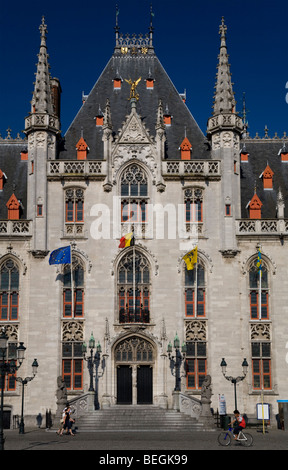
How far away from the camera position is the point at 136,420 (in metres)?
43.4

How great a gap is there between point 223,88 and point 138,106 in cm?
669

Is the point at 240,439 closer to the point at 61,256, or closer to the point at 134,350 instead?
the point at 134,350

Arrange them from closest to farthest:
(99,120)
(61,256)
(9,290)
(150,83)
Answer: (61,256) → (9,290) → (99,120) → (150,83)

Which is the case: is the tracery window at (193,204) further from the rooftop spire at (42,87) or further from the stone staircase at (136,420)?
the stone staircase at (136,420)

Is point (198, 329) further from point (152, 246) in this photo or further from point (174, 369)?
point (152, 246)

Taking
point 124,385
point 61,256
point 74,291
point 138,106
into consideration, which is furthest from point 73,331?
point 138,106

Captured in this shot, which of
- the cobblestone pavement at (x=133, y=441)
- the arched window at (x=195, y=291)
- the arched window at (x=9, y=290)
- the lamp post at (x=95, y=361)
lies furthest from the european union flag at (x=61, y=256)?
the cobblestone pavement at (x=133, y=441)

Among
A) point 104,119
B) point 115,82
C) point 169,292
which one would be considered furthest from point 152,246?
point 115,82

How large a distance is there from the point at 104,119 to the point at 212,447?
85.4 feet

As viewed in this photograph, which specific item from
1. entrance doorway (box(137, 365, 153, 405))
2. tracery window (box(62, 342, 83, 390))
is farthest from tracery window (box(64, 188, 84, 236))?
entrance doorway (box(137, 365, 153, 405))

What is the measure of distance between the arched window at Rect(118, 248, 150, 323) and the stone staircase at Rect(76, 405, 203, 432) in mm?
6171

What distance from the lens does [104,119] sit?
5028 centimetres
